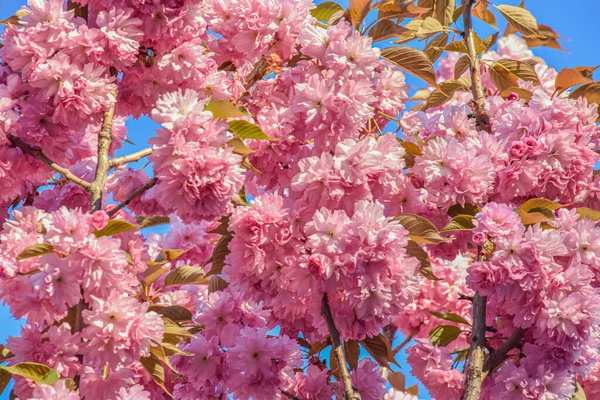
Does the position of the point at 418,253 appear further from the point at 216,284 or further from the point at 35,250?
the point at 35,250

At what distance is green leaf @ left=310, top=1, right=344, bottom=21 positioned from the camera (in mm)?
2738

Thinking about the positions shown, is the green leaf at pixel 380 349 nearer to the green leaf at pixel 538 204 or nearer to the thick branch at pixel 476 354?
the thick branch at pixel 476 354

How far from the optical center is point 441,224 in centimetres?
253

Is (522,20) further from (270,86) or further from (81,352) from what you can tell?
(81,352)

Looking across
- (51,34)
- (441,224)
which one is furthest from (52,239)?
(441,224)

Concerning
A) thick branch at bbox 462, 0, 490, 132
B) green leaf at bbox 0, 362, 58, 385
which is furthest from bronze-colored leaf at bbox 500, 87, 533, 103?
green leaf at bbox 0, 362, 58, 385

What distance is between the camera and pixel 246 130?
2.04 meters

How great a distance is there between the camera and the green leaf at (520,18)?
3.11 meters

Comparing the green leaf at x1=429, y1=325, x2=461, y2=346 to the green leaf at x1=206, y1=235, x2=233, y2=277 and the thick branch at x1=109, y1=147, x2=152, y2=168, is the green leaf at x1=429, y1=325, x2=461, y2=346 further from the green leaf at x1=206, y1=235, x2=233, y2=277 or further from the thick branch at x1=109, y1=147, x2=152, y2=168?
the thick branch at x1=109, y1=147, x2=152, y2=168

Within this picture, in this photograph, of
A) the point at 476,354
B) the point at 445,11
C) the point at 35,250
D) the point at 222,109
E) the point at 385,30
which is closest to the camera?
the point at 35,250

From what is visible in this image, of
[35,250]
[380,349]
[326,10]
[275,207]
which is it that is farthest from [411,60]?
[35,250]

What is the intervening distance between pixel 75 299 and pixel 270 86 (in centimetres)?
94

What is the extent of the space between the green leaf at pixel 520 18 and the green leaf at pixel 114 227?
1.96 meters

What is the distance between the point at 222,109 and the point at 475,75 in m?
1.32
